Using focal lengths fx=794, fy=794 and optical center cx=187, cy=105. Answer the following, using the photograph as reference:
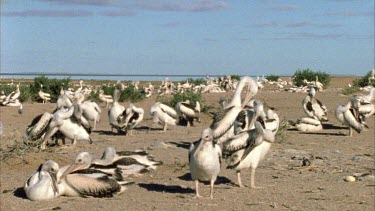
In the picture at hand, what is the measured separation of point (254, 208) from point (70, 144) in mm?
6644

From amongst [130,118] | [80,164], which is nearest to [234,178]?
[80,164]

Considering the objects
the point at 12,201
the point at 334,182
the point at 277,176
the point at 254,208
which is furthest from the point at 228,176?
the point at 12,201

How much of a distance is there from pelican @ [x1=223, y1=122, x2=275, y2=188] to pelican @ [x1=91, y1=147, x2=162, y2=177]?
5.03 ft

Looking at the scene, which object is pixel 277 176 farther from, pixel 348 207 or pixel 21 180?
pixel 21 180

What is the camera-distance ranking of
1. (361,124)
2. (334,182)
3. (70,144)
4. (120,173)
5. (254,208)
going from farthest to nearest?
(361,124)
(70,144)
(334,182)
(120,173)
(254,208)

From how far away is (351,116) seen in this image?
59.2 ft

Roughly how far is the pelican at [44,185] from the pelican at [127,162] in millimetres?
862

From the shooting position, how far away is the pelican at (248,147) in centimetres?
1040

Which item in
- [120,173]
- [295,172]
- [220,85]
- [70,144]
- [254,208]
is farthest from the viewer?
[220,85]

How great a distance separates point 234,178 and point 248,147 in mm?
1061

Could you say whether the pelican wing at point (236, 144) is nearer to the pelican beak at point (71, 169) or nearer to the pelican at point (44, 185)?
the pelican beak at point (71, 169)

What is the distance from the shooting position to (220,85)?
39750mm

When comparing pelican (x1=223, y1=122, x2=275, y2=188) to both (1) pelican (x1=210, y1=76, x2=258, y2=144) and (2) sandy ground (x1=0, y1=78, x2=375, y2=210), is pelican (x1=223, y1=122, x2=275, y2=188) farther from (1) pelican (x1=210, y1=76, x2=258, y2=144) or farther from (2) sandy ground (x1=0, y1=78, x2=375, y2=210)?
(1) pelican (x1=210, y1=76, x2=258, y2=144)

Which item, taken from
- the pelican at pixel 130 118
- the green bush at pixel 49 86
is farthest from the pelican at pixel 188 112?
the green bush at pixel 49 86
